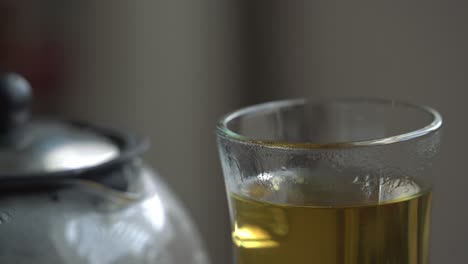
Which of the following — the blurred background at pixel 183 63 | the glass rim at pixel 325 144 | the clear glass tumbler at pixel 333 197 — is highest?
the glass rim at pixel 325 144

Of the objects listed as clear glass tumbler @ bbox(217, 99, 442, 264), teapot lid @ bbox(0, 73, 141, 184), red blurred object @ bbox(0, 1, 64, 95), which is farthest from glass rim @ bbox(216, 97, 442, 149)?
red blurred object @ bbox(0, 1, 64, 95)

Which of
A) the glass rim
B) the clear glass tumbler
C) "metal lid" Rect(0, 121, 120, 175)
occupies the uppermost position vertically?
the glass rim

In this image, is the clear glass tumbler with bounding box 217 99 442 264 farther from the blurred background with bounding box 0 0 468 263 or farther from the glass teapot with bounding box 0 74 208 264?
the blurred background with bounding box 0 0 468 263

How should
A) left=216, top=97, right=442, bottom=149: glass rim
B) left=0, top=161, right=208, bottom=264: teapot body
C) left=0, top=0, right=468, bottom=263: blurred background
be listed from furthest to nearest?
left=0, top=0, right=468, bottom=263: blurred background < left=0, top=161, right=208, bottom=264: teapot body < left=216, top=97, right=442, bottom=149: glass rim

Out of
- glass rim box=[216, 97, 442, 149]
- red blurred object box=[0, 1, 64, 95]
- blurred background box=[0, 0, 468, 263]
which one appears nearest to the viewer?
glass rim box=[216, 97, 442, 149]

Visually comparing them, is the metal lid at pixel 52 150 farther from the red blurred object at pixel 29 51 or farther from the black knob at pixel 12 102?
the red blurred object at pixel 29 51

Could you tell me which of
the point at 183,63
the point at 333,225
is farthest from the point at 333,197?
the point at 183,63

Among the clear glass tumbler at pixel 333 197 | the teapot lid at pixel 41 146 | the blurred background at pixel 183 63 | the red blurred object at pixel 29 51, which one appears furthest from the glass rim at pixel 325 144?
the red blurred object at pixel 29 51

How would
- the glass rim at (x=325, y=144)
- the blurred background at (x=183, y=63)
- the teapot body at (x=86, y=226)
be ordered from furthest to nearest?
the blurred background at (x=183, y=63) < the teapot body at (x=86, y=226) < the glass rim at (x=325, y=144)

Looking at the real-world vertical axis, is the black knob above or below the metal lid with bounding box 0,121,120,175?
above
